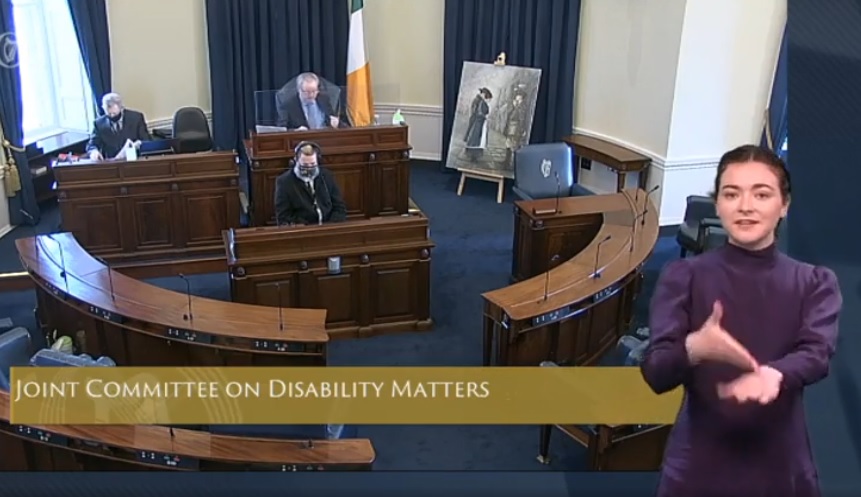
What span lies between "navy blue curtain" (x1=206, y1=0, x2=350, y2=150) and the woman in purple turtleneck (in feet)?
23.0

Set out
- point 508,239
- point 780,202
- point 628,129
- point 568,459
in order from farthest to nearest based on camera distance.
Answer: point 628,129 < point 508,239 < point 568,459 < point 780,202

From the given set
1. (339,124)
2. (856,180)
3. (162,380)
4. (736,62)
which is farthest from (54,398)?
(736,62)

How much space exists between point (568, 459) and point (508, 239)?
2819 millimetres

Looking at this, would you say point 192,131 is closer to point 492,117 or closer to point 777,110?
point 492,117

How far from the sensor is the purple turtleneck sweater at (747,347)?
180 cm

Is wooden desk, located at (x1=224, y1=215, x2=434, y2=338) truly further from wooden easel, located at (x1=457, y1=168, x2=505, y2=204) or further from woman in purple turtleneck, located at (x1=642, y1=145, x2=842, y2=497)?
woman in purple turtleneck, located at (x1=642, y1=145, x2=842, y2=497)

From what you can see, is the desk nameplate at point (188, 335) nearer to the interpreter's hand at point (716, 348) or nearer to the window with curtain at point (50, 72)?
the interpreter's hand at point (716, 348)

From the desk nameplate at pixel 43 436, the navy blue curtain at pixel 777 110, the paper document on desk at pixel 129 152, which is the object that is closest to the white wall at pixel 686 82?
the navy blue curtain at pixel 777 110

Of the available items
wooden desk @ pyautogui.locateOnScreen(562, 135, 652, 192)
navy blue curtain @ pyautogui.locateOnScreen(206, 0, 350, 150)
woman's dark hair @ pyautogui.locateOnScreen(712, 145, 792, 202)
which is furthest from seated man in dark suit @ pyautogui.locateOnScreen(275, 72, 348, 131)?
woman's dark hair @ pyautogui.locateOnScreen(712, 145, 792, 202)

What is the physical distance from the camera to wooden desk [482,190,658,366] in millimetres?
4453

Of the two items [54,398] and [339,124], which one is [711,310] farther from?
[339,124]

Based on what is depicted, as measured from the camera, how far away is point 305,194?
5.47 m

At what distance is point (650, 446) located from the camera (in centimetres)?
371

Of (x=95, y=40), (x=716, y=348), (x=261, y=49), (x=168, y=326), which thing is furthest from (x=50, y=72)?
(x=716, y=348)
